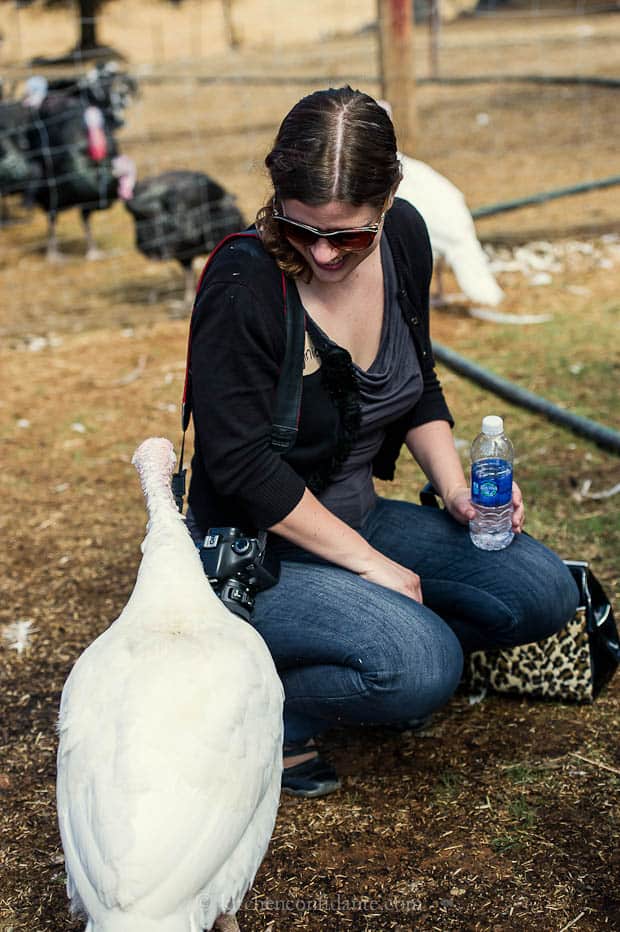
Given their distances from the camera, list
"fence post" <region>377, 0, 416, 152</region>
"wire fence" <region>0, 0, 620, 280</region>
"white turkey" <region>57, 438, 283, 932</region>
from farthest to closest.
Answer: "wire fence" <region>0, 0, 620, 280</region> < "fence post" <region>377, 0, 416, 152</region> < "white turkey" <region>57, 438, 283, 932</region>

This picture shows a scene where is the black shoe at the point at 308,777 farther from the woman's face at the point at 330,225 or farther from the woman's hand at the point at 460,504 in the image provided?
the woman's face at the point at 330,225

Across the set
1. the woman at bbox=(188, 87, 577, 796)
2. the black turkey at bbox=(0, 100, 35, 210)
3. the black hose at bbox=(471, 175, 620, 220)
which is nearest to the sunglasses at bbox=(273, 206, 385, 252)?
the woman at bbox=(188, 87, 577, 796)

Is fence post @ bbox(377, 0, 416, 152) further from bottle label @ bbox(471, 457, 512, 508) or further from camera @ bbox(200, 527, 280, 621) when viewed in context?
camera @ bbox(200, 527, 280, 621)

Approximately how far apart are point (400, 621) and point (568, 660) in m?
0.62

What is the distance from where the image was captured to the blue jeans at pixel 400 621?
2297mm

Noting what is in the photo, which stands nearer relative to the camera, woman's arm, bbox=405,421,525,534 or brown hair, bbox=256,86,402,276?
brown hair, bbox=256,86,402,276

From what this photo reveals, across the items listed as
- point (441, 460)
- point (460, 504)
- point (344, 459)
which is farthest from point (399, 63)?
point (344, 459)

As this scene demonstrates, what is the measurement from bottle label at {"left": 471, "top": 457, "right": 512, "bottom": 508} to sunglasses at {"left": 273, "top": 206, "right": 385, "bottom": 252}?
2.06 ft

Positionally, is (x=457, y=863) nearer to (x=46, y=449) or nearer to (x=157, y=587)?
(x=157, y=587)

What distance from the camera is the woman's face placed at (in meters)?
2.14

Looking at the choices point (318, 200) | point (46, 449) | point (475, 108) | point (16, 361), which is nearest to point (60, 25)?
point (475, 108)

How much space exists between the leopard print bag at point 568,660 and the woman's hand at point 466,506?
0.92 ft

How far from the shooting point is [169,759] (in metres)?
1.82

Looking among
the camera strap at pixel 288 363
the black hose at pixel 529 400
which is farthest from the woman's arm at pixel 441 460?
the black hose at pixel 529 400
